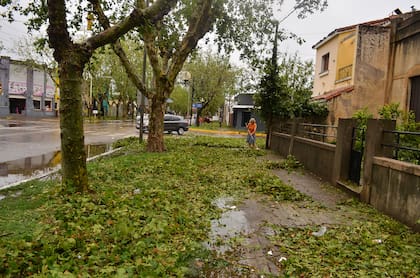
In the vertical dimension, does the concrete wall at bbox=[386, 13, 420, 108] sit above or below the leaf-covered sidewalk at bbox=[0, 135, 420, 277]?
above

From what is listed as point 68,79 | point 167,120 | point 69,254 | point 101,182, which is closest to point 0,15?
point 68,79

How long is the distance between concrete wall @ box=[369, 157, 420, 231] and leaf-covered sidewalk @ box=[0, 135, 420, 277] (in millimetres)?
253

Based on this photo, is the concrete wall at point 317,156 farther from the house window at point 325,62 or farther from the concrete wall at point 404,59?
the house window at point 325,62

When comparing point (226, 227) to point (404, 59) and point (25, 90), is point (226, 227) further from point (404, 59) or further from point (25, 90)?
point (25, 90)

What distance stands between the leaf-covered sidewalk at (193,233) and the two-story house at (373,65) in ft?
25.5

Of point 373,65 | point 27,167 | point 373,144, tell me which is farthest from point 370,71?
point 27,167

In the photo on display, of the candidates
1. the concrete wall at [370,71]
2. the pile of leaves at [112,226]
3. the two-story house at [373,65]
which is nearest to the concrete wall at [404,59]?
the two-story house at [373,65]

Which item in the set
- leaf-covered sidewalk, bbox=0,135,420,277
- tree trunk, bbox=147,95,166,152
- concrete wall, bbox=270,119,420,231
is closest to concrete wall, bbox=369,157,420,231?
concrete wall, bbox=270,119,420,231

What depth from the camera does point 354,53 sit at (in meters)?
15.9

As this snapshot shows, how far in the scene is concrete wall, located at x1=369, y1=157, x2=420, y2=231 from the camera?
5.24m

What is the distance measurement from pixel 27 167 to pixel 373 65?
1491 cm

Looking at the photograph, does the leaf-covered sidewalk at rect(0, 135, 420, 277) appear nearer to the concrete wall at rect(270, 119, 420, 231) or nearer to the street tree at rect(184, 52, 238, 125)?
the concrete wall at rect(270, 119, 420, 231)

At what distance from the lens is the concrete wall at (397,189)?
206 inches

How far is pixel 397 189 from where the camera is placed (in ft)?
18.8
